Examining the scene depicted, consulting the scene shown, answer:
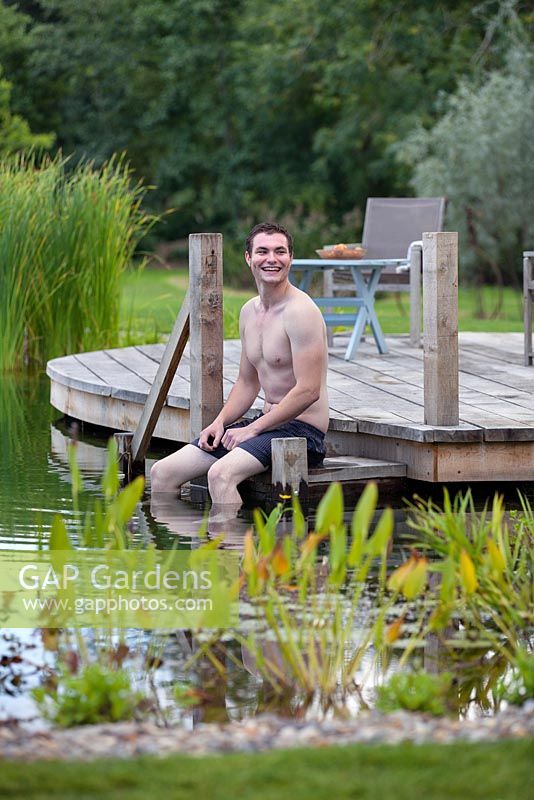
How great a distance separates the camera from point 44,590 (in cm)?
424

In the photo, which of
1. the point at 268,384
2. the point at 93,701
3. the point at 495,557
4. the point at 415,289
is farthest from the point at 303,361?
the point at 415,289

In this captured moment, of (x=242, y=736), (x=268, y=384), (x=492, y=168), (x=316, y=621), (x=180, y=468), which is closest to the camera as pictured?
(x=242, y=736)

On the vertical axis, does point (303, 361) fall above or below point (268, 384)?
above

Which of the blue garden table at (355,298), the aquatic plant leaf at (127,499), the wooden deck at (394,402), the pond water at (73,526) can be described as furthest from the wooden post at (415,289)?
the aquatic plant leaf at (127,499)

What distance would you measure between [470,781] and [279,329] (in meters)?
3.06

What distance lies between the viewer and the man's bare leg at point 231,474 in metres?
5.41

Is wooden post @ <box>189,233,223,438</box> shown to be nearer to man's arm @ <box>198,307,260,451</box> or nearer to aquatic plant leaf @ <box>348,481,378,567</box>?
man's arm @ <box>198,307,260,451</box>

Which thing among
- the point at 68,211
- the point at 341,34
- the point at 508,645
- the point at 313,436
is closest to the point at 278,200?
the point at 341,34

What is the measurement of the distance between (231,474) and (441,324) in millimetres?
1025

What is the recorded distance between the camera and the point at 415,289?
861 centimetres

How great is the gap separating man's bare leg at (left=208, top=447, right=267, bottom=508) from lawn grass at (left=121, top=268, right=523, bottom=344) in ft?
13.6

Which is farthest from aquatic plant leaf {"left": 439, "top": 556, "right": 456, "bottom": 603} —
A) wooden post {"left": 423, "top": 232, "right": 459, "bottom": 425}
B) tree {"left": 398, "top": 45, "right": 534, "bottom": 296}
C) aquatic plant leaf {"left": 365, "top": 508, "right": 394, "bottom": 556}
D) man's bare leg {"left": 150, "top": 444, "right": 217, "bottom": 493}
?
tree {"left": 398, "top": 45, "right": 534, "bottom": 296}

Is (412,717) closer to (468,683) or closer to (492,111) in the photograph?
(468,683)

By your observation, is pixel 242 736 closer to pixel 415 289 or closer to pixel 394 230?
pixel 415 289
